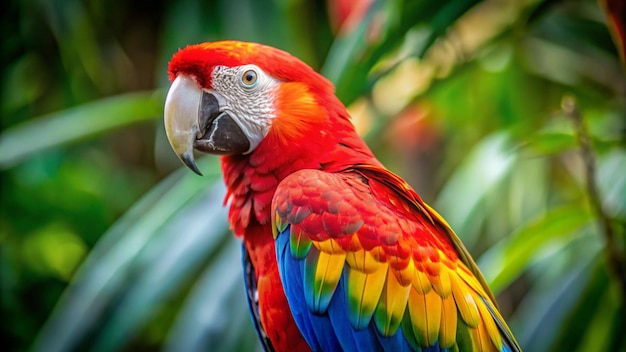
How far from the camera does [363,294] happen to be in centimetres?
66

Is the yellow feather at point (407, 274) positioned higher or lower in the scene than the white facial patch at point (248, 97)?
lower

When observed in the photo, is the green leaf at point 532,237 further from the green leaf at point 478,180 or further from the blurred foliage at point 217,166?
the green leaf at point 478,180

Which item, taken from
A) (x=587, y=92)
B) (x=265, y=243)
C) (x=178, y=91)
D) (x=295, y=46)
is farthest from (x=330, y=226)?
(x=587, y=92)

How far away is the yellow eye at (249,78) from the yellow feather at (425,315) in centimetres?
27

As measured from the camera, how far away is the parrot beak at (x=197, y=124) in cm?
70

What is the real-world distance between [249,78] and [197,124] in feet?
0.25

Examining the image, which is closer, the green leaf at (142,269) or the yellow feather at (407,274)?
the yellow feather at (407,274)

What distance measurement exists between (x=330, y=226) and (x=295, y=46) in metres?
0.92

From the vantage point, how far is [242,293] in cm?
118

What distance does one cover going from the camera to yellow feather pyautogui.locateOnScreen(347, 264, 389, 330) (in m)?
0.66

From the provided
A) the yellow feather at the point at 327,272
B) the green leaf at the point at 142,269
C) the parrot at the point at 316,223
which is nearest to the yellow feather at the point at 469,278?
the parrot at the point at 316,223

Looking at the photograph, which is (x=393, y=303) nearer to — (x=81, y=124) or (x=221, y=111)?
(x=221, y=111)

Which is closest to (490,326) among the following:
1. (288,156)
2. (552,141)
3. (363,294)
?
(363,294)

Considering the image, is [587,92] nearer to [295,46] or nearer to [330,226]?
[295,46]
